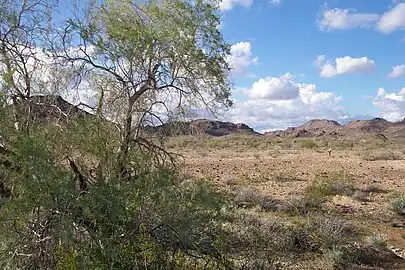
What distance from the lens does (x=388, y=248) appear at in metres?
10.2

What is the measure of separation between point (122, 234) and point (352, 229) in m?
6.91

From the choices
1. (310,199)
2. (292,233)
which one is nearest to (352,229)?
(292,233)

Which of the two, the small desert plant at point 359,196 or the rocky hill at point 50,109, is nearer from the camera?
the rocky hill at point 50,109

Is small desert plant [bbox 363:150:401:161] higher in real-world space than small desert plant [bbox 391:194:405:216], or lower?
higher

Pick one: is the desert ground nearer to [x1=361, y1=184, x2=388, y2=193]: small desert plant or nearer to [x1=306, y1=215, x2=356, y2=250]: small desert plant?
[x1=361, y1=184, x2=388, y2=193]: small desert plant

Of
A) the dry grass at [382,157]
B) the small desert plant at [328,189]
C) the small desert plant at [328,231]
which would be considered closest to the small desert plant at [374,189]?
the small desert plant at [328,189]

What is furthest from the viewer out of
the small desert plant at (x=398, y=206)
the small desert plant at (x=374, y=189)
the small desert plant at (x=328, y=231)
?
the small desert plant at (x=374, y=189)

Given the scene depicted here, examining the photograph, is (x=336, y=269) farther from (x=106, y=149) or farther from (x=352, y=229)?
(x=106, y=149)

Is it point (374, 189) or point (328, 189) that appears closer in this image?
point (328, 189)

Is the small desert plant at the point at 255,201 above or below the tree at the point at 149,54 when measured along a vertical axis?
below

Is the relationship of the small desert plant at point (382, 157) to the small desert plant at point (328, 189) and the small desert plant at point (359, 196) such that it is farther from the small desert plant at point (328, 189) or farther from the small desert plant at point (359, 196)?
the small desert plant at point (359, 196)

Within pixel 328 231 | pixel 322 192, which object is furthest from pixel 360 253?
pixel 322 192

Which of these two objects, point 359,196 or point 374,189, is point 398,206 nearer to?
point 359,196

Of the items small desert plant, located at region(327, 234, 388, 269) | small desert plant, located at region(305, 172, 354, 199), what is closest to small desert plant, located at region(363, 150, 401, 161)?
small desert plant, located at region(305, 172, 354, 199)
